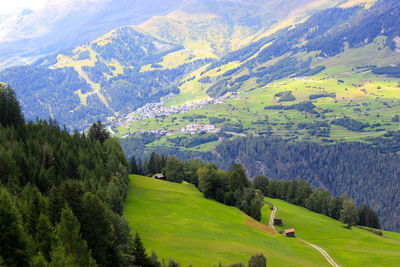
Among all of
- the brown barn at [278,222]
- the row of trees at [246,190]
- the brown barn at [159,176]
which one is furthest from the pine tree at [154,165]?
the brown barn at [278,222]

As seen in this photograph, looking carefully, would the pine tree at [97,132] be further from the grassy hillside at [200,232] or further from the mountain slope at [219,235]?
the grassy hillside at [200,232]

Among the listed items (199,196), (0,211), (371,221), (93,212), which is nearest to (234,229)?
(199,196)

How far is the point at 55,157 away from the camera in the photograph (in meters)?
102

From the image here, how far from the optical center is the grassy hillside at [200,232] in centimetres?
7694

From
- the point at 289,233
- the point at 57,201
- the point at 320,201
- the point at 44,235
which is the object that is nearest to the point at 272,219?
the point at 289,233

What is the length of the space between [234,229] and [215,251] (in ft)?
67.8

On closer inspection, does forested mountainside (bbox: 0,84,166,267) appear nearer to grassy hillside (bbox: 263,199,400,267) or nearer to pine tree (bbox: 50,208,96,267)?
pine tree (bbox: 50,208,96,267)

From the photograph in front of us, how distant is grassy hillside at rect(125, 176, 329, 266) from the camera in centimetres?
7694

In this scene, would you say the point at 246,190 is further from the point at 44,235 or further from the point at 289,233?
the point at 44,235

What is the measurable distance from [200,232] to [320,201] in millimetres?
86866

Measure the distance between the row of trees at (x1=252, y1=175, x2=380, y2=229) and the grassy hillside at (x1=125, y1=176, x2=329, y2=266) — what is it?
45.5m

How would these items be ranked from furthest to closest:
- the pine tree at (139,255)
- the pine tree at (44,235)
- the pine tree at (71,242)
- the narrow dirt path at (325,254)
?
the narrow dirt path at (325,254)
the pine tree at (139,255)
the pine tree at (44,235)
the pine tree at (71,242)

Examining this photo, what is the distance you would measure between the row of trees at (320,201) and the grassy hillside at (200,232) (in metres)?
45.5

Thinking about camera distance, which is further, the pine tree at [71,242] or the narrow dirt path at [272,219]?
the narrow dirt path at [272,219]
